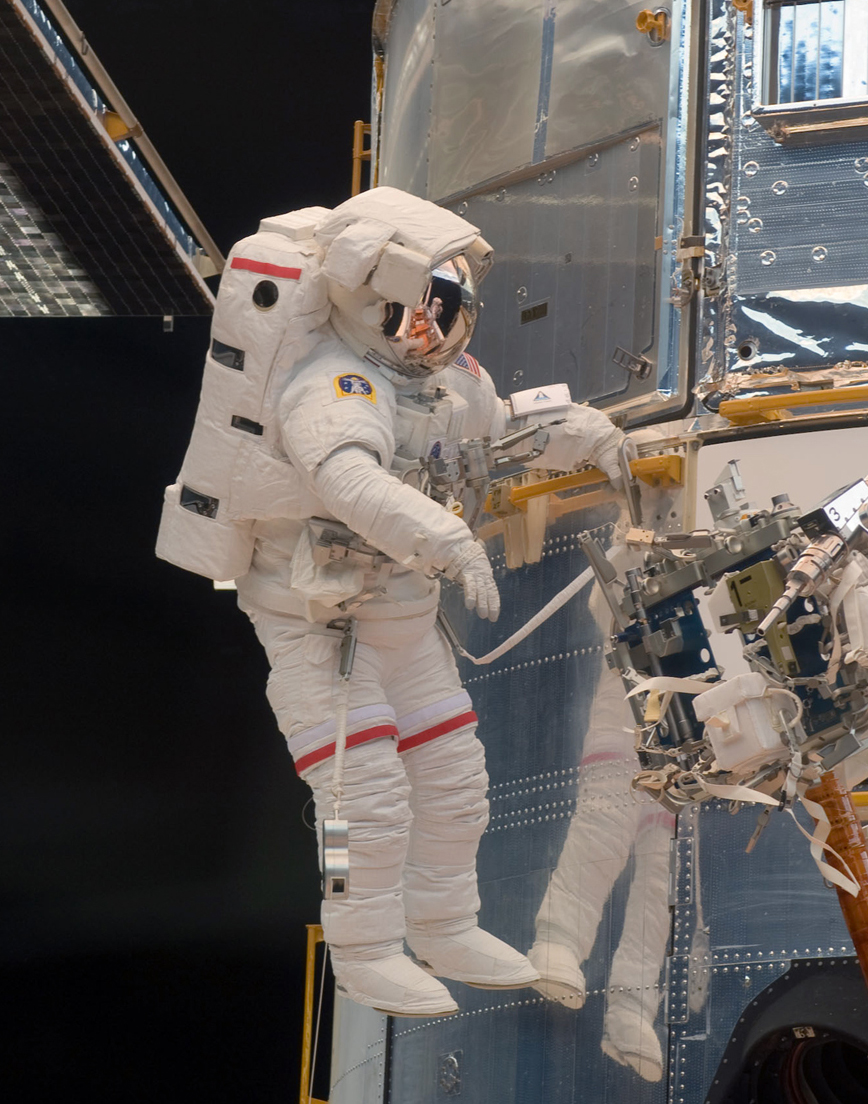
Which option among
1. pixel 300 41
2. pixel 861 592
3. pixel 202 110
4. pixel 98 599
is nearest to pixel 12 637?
pixel 98 599

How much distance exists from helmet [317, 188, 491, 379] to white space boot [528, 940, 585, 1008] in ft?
3.92

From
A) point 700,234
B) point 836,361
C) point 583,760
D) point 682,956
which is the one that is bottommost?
point 682,956

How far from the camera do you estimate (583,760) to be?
3.16m

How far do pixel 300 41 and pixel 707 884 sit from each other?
4252mm

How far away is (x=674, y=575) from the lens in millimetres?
2607

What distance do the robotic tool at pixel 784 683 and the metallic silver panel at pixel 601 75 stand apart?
1.14 meters

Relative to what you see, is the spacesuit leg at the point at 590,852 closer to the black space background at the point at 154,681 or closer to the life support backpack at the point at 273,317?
the life support backpack at the point at 273,317

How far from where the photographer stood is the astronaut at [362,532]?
2760 mm

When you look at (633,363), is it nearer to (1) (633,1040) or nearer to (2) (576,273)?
(2) (576,273)

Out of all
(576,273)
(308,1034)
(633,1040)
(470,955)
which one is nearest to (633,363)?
(576,273)

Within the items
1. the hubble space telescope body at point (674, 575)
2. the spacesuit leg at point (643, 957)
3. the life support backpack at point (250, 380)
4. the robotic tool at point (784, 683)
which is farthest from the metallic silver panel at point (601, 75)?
the spacesuit leg at point (643, 957)

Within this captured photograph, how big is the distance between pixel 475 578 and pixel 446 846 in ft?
2.05

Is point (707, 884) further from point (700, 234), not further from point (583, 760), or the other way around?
point (700, 234)

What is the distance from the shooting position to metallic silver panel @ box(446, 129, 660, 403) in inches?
129
